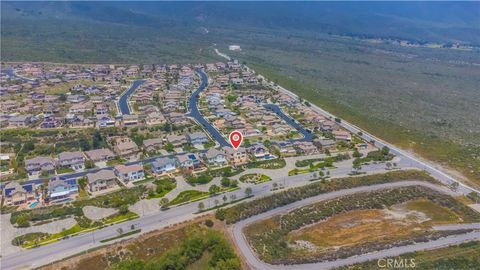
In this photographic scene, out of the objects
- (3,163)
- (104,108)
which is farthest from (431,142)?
(3,163)

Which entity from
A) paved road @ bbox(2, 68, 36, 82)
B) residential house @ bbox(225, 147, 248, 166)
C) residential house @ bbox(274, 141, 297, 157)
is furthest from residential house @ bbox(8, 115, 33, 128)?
residential house @ bbox(274, 141, 297, 157)

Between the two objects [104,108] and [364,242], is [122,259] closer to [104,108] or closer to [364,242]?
[364,242]

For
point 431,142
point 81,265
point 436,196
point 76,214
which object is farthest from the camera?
point 431,142

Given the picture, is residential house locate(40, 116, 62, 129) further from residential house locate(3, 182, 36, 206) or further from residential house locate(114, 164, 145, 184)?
residential house locate(114, 164, 145, 184)

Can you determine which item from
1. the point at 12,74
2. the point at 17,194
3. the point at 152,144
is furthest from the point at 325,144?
the point at 12,74

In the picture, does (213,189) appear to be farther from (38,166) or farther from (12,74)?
(12,74)

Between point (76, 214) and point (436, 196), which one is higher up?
point (436, 196)
